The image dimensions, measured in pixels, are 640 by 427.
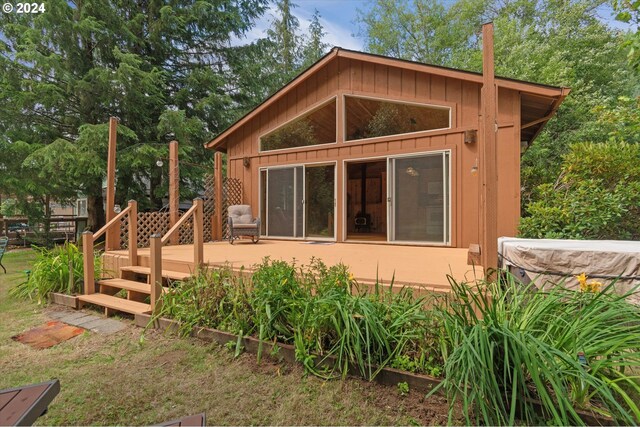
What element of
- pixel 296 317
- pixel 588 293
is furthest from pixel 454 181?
pixel 296 317

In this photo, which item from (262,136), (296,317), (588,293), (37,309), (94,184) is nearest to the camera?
(588,293)

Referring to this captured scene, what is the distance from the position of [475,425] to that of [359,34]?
71.3ft

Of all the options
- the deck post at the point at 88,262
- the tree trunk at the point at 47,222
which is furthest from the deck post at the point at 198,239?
the tree trunk at the point at 47,222

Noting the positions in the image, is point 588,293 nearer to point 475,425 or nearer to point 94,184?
point 475,425

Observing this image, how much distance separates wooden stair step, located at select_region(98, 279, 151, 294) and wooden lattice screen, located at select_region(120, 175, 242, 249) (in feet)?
5.67

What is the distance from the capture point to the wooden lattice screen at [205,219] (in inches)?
250

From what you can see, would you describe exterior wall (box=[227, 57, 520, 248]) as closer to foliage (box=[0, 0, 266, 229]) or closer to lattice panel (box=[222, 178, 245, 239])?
lattice panel (box=[222, 178, 245, 239])

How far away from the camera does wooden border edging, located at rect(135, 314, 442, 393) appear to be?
83.4 inches

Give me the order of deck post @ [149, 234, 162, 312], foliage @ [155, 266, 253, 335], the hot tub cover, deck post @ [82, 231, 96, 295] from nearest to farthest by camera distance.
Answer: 1. the hot tub cover
2. foliage @ [155, 266, 253, 335]
3. deck post @ [149, 234, 162, 312]
4. deck post @ [82, 231, 96, 295]

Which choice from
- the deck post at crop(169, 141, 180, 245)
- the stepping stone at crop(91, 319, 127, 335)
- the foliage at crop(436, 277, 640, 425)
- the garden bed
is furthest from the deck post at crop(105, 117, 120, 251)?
the foliage at crop(436, 277, 640, 425)

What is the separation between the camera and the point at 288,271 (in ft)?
9.87

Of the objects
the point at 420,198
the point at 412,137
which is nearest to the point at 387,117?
the point at 412,137

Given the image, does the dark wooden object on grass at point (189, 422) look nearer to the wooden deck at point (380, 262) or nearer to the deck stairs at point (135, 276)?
the wooden deck at point (380, 262)

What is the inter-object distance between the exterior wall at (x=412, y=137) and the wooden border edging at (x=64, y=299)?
15.0 ft
